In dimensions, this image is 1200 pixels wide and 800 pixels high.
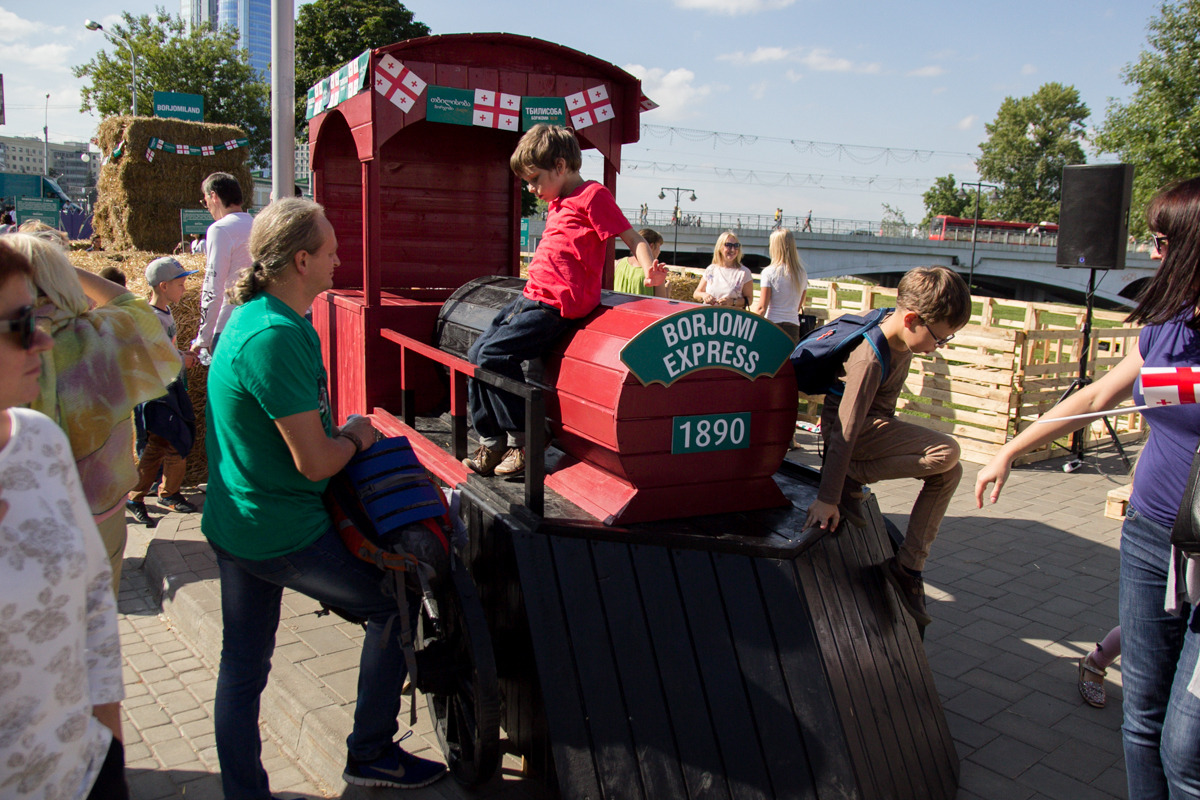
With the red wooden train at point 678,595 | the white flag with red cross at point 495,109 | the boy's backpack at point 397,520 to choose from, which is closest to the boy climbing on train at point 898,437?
the red wooden train at point 678,595

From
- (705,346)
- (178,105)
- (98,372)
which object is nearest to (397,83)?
(705,346)

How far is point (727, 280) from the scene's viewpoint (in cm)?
822

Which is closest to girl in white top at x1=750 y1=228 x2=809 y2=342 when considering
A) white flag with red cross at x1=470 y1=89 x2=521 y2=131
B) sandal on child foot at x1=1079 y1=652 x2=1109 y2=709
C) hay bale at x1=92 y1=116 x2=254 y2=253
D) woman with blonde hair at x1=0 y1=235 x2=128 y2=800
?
white flag with red cross at x1=470 y1=89 x2=521 y2=131

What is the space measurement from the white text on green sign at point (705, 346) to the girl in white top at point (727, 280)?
490 centimetres

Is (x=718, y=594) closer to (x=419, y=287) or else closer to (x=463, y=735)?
(x=463, y=735)

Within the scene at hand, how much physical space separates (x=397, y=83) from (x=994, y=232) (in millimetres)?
82071

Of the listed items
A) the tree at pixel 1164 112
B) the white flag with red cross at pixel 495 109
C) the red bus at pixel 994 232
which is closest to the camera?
the white flag with red cross at pixel 495 109

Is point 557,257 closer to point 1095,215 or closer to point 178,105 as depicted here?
point 1095,215

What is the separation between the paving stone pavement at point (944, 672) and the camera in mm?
3332

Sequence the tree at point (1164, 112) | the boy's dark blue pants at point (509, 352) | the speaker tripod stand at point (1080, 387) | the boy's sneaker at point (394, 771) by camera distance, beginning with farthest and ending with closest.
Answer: the tree at point (1164, 112) < the speaker tripod stand at point (1080, 387) < the boy's dark blue pants at point (509, 352) < the boy's sneaker at point (394, 771)

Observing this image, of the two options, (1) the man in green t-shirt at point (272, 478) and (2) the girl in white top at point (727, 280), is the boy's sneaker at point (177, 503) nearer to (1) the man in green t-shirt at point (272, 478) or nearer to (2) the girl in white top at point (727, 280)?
(1) the man in green t-shirt at point (272, 478)

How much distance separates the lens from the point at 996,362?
8.56 meters

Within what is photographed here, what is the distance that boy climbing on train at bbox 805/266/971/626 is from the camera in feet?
10.1

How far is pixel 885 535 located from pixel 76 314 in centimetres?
305
